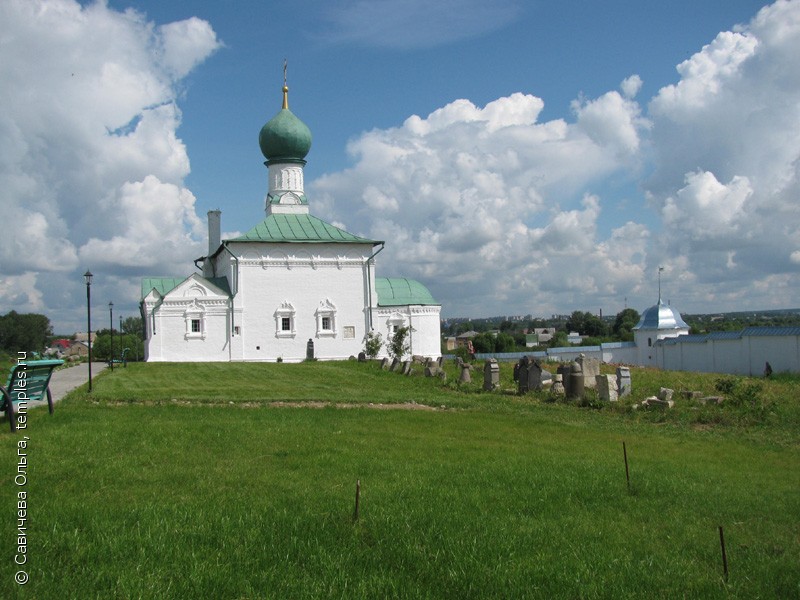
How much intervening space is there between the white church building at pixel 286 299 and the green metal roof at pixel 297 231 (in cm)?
5

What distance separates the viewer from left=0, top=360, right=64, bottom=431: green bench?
8180 millimetres

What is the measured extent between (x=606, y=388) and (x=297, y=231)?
24.4 m

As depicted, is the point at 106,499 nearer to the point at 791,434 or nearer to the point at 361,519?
the point at 361,519

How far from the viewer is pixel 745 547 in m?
5.30

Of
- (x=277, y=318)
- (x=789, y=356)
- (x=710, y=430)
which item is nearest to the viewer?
(x=710, y=430)

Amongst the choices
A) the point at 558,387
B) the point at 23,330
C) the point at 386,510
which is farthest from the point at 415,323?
the point at 386,510

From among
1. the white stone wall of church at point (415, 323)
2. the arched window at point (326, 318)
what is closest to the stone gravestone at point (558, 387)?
the white stone wall of church at point (415, 323)

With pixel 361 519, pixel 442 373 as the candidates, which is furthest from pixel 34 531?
pixel 442 373

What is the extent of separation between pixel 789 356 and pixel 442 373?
1870 cm

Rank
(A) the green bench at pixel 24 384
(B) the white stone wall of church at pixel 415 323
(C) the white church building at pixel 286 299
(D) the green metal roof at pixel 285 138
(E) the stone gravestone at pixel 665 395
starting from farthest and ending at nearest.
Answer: (D) the green metal roof at pixel 285 138
(B) the white stone wall of church at pixel 415 323
(C) the white church building at pixel 286 299
(E) the stone gravestone at pixel 665 395
(A) the green bench at pixel 24 384

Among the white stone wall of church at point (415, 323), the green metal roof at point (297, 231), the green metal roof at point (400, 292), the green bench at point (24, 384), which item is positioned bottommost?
the green bench at point (24, 384)

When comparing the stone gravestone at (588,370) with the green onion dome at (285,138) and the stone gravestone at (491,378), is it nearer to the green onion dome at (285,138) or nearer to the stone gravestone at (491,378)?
the stone gravestone at (491,378)

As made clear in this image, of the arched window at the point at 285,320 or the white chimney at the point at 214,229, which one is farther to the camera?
the white chimney at the point at 214,229

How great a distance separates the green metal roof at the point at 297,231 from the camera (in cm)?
3616
